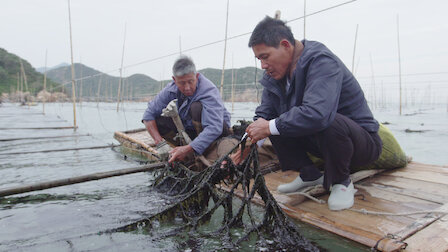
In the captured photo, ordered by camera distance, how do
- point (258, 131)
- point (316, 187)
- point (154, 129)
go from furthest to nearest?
point (154, 129)
point (316, 187)
point (258, 131)

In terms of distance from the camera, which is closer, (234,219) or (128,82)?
(234,219)

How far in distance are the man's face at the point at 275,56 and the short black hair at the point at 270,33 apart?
0.03 metres

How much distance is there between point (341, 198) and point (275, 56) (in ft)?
3.42

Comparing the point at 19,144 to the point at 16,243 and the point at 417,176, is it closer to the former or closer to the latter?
the point at 16,243

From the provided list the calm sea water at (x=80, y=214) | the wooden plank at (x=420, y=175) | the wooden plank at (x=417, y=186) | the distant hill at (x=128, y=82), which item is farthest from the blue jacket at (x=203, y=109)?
the distant hill at (x=128, y=82)

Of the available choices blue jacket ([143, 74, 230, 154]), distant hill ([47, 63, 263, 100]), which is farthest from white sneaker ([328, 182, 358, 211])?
distant hill ([47, 63, 263, 100])

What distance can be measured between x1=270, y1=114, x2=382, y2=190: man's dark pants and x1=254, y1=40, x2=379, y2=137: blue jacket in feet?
0.33

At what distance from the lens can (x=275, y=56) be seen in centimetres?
186

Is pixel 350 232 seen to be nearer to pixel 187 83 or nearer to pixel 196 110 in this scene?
pixel 196 110

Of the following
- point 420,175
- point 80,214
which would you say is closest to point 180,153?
point 80,214

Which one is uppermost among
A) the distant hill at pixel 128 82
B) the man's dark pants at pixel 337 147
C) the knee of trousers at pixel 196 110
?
the distant hill at pixel 128 82

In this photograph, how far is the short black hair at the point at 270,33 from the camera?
1.79 metres

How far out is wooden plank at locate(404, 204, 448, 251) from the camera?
1.37m

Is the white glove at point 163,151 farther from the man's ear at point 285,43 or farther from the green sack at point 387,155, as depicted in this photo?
the man's ear at point 285,43
